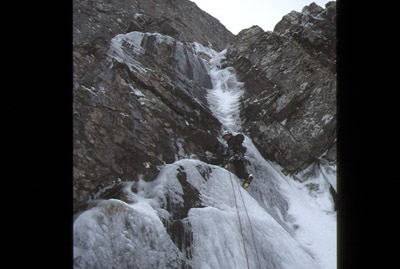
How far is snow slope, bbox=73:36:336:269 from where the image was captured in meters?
4.63

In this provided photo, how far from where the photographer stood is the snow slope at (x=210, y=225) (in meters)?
4.63

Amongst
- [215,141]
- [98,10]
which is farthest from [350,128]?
[98,10]

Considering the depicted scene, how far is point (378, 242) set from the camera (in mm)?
1185

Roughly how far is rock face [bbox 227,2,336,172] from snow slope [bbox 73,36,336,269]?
4.71 feet

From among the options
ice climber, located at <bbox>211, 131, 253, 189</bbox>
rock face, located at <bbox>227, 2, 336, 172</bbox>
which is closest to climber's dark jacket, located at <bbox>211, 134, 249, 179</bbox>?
ice climber, located at <bbox>211, 131, 253, 189</bbox>

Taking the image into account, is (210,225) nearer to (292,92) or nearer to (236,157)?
(236,157)

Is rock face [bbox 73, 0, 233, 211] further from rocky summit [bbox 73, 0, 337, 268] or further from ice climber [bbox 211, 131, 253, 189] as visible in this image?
ice climber [bbox 211, 131, 253, 189]

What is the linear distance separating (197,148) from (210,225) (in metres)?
3.36

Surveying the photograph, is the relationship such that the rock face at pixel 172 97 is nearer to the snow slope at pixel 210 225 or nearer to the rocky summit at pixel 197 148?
the rocky summit at pixel 197 148

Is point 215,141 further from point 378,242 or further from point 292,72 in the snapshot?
point 378,242

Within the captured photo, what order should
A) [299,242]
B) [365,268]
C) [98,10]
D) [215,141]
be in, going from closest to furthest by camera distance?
[365,268] → [299,242] → [215,141] → [98,10]

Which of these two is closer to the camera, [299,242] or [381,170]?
[381,170]
